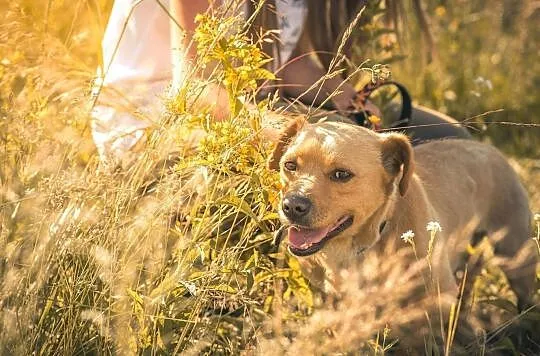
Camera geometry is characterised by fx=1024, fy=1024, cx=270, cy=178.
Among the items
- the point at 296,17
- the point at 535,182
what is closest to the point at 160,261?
the point at 296,17

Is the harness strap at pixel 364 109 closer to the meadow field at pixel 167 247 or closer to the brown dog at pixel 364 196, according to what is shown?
the brown dog at pixel 364 196

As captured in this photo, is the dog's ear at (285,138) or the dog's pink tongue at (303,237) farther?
the dog's ear at (285,138)

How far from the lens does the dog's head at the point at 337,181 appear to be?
3207mm

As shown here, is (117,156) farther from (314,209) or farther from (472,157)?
(472,157)

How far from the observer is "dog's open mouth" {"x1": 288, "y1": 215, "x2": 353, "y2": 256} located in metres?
3.24

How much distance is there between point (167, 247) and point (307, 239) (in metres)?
0.45

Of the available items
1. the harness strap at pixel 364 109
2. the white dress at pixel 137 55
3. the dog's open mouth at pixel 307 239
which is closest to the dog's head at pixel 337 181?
the dog's open mouth at pixel 307 239

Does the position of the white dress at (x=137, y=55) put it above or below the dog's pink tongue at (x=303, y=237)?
above

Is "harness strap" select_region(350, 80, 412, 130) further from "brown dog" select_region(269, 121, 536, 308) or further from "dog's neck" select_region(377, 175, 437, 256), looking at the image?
"dog's neck" select_region(377, 175, 437, 256)

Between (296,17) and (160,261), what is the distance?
1.46m

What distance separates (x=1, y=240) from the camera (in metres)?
2.94

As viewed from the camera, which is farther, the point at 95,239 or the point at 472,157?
the point at 472,157

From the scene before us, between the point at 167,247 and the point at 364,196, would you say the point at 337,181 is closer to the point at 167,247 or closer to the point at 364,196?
the point at 364,196

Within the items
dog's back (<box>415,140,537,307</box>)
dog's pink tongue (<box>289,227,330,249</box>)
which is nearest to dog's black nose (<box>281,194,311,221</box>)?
dog's pink tongue (<box>289,227,330,249</box>)
